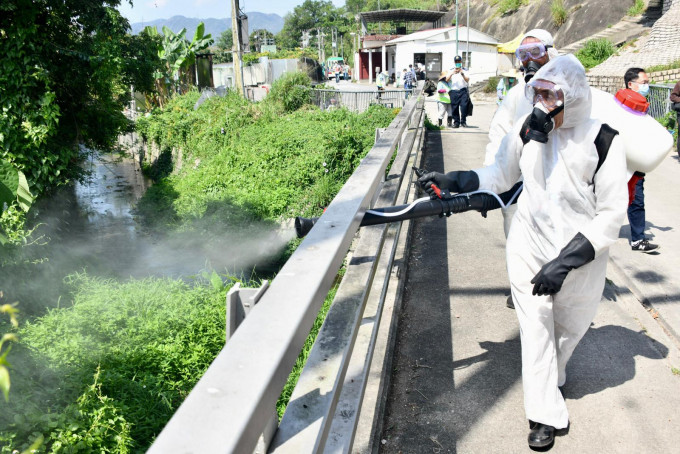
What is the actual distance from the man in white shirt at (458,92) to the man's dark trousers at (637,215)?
1037 cm

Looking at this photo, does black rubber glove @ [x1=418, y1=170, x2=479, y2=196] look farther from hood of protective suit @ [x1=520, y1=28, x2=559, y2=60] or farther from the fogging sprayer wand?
hood of protective suit @ [x1=520, y1=28, x2=559, y2=60]

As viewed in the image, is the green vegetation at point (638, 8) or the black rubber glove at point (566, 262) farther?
the green vegetation at point (638, 8)

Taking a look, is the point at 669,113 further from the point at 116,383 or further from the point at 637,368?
the point at 116,383

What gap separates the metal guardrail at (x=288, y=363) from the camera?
97 centimetres

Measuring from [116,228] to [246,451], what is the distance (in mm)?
15072

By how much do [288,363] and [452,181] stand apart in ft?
7.58

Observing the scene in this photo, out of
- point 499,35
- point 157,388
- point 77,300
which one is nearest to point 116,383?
point 157,388

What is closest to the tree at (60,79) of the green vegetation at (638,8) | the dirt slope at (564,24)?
the green vegetation at (638,8)

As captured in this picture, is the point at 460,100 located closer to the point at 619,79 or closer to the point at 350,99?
the point at 350,99

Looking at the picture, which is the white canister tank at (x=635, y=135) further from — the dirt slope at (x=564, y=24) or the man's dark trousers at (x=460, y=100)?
the dirt slope at (x=564, y=24)

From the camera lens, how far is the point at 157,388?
504 centimetres

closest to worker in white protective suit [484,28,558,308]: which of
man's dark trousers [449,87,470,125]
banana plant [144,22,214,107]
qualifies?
man's dark trousers [449,87,470,125]

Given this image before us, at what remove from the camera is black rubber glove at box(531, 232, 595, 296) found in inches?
114

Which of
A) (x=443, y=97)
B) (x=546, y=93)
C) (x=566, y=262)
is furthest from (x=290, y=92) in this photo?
(x=566, y=262)
